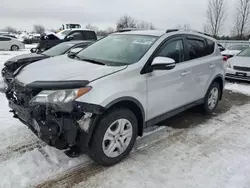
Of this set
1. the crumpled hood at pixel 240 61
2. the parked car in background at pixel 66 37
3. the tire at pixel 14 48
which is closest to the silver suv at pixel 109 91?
the crumpled hood at pixel 240 61

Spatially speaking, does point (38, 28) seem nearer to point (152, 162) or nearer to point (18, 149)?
point (18, 149)

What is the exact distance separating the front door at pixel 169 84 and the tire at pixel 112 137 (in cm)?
44

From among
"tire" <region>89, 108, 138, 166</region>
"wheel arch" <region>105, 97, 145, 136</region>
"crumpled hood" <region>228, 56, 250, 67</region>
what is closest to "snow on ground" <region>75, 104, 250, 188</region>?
"tire" <region>89, 108, 138, 166</region>

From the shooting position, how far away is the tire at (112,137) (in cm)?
283

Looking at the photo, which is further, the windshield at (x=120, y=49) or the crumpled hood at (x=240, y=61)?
the crumpled hood at (x=240, y=61)

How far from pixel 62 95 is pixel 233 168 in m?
2.37

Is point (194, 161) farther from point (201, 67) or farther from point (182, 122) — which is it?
point (201, 67)

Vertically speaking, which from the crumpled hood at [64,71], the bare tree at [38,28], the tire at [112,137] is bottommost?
the tire at [112,137]

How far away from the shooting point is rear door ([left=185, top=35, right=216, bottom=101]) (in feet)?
14.0

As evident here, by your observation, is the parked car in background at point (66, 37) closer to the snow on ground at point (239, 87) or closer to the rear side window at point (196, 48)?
the snow on ground at point (239, 87)

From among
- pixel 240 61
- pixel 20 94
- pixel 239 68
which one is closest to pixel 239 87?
pixel 239 68

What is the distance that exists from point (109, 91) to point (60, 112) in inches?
23.9

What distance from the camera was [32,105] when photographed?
8.65ft

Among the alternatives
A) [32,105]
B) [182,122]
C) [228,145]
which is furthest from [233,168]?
[32,105]
